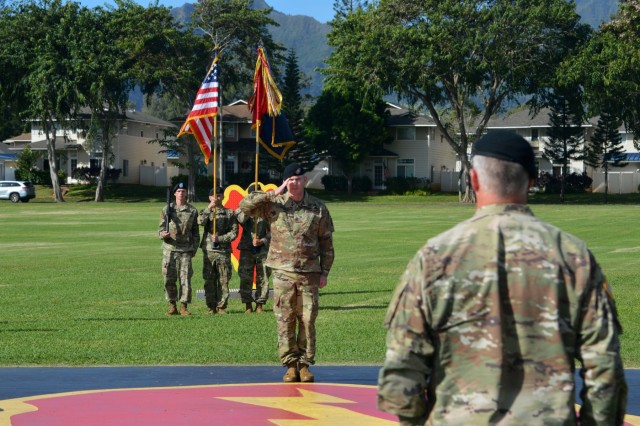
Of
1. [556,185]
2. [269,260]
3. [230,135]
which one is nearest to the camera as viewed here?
[269,260]

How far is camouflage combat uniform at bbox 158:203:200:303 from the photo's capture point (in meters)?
17.4

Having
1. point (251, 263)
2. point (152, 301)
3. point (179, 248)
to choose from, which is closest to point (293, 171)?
point (179, 248)

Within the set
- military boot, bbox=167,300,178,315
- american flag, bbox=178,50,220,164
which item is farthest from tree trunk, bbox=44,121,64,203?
military boot, bbox=167,300,178,315

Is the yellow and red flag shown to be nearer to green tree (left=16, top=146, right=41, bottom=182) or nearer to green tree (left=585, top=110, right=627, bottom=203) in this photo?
A: green tree (left=585, top=110, right=627, bottom=203)

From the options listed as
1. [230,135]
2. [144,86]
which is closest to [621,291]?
[144,86]

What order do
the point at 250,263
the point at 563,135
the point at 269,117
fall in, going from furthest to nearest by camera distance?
the point at 563,135 → the point at 269,117 → the point at 250,263

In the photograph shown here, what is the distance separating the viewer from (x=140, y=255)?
1227 inches

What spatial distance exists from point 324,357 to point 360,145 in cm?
7963

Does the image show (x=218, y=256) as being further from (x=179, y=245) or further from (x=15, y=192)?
(x=15, y=192)

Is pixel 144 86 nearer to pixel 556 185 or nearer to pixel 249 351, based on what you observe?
pixel 556 185

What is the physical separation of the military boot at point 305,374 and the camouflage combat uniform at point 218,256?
690 centimetres

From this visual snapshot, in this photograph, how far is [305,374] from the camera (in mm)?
11000

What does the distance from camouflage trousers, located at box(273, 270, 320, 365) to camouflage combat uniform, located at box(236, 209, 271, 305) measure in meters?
6.84

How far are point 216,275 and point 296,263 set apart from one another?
23.4 feet
